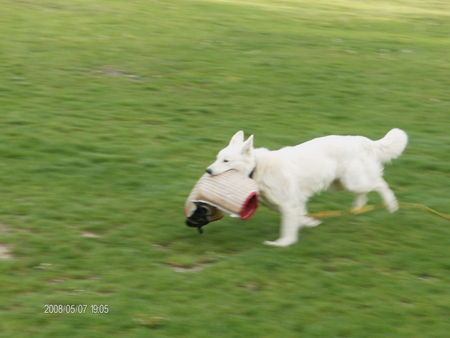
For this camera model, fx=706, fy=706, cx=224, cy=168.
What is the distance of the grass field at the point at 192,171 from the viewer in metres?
6.04

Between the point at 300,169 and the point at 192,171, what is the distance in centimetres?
231

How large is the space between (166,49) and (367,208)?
859cm

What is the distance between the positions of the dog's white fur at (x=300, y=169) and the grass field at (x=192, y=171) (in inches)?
13.5

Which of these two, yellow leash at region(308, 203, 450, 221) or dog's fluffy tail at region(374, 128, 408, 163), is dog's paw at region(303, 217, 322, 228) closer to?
yellow leash at region(308, 203, 450, 221)

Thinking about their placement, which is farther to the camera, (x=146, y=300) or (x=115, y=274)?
(x=115, y=274)

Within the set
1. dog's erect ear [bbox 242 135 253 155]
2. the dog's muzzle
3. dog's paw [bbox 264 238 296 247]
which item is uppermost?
dog's erect ear [bbox 242 135 253 155]

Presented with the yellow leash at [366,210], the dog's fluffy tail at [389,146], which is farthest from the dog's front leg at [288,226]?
the dog's fluffy tail at [389,146]

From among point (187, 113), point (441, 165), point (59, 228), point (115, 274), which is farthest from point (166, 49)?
point (115, 274)

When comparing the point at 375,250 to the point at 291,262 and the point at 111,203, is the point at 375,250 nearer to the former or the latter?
the point at 291,262

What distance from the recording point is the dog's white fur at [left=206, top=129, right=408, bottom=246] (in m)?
7.32

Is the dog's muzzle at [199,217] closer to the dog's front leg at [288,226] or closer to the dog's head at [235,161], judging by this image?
the dog's head at [235,161]

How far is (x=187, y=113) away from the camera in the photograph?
1189cm

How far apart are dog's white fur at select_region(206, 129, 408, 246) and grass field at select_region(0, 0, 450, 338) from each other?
344mm
